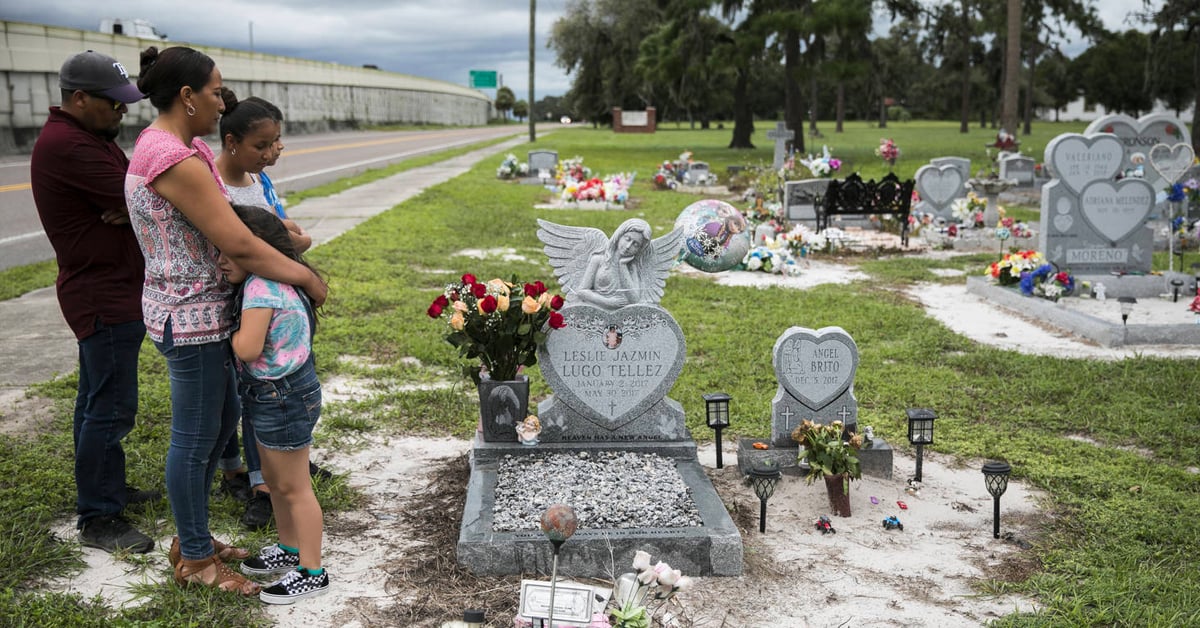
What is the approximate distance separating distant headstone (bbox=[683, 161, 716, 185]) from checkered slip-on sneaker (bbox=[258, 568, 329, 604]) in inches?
773

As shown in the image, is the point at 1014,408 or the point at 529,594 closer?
the point at 529,594

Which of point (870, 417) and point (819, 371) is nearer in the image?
point (819, 371)

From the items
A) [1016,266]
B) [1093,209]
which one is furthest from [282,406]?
[1093,209]

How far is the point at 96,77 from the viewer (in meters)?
3.84

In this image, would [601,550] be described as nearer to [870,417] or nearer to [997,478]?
[997,478]

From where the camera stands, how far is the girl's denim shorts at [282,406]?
3.46 metres

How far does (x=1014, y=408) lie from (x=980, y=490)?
59.9 inches

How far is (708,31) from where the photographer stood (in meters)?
32.2

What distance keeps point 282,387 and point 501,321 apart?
165cm

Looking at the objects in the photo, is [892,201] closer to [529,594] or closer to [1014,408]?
[1014,408]

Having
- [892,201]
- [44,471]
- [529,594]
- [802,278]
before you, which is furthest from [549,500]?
[892,201]

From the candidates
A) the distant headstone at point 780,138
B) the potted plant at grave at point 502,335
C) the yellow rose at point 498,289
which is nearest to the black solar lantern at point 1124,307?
the potted plant at grave at point 502,335

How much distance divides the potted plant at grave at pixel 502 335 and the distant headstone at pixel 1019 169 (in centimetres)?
1851

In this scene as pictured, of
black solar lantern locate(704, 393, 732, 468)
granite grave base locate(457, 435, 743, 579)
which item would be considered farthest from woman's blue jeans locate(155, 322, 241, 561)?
black solar lantern locate(704, 393, 732, 468)
